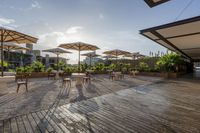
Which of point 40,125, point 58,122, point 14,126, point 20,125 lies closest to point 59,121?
point 58,122

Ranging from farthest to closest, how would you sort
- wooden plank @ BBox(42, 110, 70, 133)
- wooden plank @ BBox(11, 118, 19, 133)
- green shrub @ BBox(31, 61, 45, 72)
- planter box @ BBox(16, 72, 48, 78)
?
green shrub @ BBox(31, 61, 45, 72) < planter box @ BBox(16, 72, 48, 78) < wooden plank @ BBox(42, 110, 70, 133) < wooden plank @ BBox(11, 118, 19, 133)

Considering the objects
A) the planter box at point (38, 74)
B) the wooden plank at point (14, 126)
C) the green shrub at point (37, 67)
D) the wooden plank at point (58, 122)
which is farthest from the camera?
the green shrub at point (37, 67)

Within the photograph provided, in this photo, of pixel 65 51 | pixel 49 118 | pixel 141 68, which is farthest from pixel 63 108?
pixel 141 68

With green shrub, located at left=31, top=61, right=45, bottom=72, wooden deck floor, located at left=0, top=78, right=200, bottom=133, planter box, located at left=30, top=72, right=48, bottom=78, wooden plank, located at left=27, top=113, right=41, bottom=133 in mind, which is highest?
green shrub, located at left=31, top=61, right=45, bottom=72

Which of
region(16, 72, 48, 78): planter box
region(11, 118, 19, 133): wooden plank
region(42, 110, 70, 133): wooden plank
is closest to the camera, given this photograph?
region(11, 118, 19, 133): wooden plank

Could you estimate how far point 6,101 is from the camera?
14.8ft

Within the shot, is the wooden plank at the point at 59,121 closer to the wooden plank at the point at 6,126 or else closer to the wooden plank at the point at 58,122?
the wooden plank at the point at 58,122

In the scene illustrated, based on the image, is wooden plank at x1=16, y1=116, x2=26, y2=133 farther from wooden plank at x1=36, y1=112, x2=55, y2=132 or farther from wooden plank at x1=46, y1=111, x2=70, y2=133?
wooden plank at x1=46, y1=111, x2=70, y2=133

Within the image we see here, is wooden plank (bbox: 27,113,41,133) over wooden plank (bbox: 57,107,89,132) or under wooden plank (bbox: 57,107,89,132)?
over

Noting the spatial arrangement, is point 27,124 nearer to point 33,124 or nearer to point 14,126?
point 33,124

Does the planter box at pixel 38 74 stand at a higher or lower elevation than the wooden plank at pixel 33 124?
higher

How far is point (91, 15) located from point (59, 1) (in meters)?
2.30

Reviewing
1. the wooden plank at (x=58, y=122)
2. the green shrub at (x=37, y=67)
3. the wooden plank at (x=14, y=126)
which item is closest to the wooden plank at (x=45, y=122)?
the wooden plank at (x=58, y=122)

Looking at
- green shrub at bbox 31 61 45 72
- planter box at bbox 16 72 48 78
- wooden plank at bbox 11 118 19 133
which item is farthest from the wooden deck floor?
green shrub at bbox 31 61 45 72
